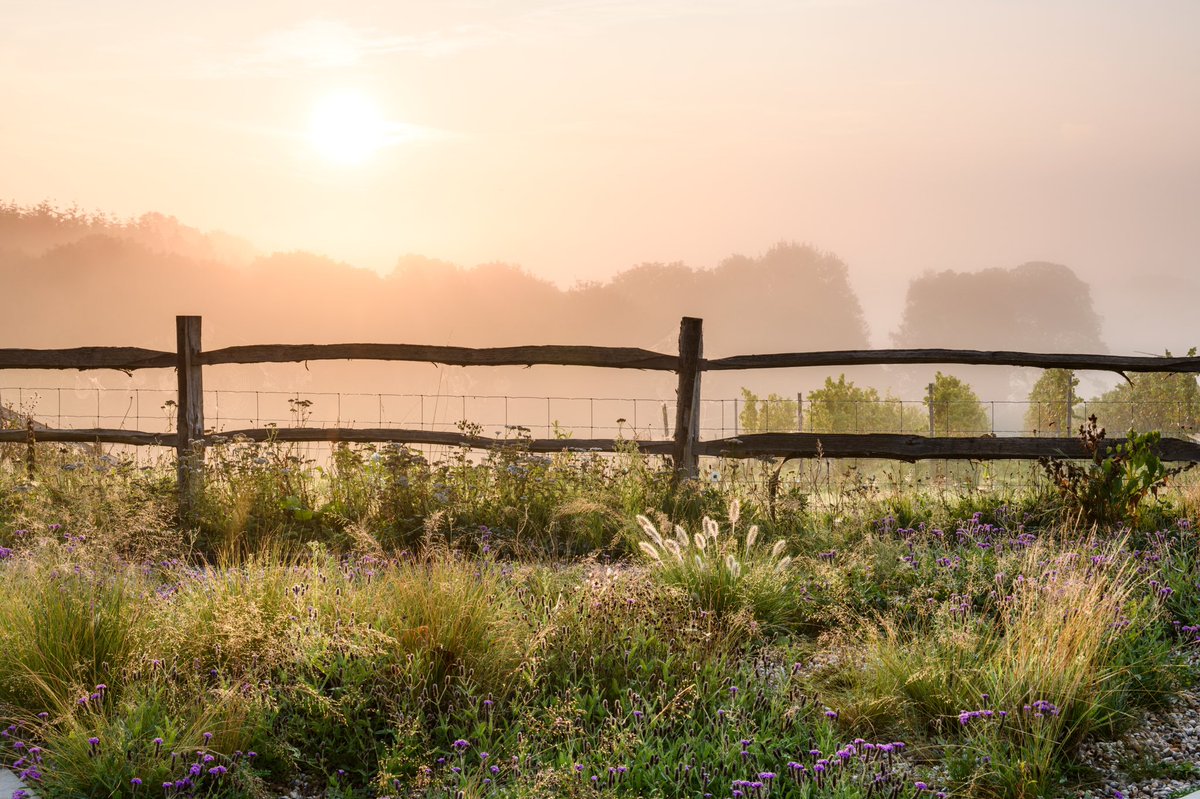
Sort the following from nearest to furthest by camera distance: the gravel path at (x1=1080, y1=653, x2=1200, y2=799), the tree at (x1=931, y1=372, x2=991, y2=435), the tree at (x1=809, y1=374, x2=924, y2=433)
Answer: the gravel path at (x1=1080, y1=653, x2=1200, y2=799)
the tree at (x1=931, y1=372, x2=991, y2=435)
the tree at (x1=809, y1=374, x2=924, y2=433)

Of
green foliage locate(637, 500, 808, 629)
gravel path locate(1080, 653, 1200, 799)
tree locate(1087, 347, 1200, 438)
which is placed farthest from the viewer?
tree locate(1087, 347, 1200, 438)

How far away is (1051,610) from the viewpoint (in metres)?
4.17

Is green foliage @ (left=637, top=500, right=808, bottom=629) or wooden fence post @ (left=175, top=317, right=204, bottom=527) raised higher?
wooden fence post @ (left=175, top=317, right=204, bottom=527)

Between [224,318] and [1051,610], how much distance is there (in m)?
91.1

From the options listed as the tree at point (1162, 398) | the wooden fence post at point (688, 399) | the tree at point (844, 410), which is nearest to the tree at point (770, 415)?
the tree at point (844, 410)

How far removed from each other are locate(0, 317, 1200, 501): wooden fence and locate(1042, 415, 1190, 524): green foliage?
0.58 meters

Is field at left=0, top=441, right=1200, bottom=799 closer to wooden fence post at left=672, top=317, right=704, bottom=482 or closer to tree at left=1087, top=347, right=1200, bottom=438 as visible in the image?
wooden fence post at left=672, top=317, right=704, bottom=482

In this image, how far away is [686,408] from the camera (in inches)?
335

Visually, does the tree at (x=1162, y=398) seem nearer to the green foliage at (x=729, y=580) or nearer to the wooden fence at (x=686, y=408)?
the wooden fence at (x=686, y=408)

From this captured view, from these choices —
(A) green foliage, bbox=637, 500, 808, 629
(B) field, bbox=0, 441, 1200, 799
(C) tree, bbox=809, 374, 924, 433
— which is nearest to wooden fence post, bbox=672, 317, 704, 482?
(B) field, bbox=0, 441, 1200, 799

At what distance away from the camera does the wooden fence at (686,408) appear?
8352 mm

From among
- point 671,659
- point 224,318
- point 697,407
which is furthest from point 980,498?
point 224,318

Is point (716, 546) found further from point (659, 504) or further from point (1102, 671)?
point (659, 504)

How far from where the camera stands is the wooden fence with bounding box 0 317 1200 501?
8.35 meters
